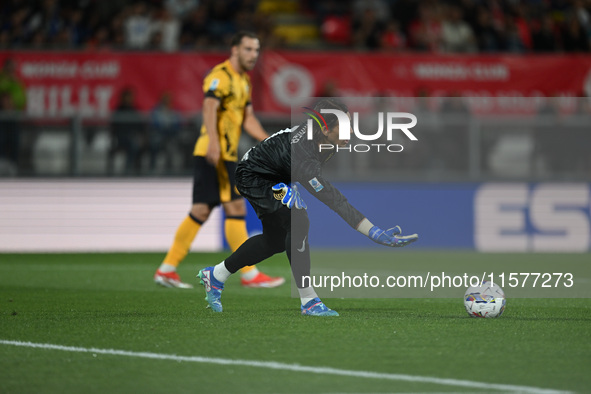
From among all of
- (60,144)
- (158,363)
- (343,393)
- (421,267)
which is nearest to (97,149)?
(60,144)

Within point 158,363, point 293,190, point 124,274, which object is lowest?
point 124,274

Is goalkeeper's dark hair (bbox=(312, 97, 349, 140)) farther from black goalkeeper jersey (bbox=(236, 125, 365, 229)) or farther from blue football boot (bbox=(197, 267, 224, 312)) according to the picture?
blue football boot (bbox=(197, 267, 224, 312))

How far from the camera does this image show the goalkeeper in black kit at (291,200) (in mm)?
6977

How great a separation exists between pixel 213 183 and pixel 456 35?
10.3 meters

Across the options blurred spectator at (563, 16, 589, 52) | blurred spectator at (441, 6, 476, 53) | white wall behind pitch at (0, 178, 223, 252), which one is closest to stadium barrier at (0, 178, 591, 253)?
white wall behind pitch at (0, 178, 223, 252)

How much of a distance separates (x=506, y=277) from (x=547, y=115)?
17.3ft

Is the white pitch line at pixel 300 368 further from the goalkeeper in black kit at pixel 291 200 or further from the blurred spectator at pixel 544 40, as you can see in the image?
the blurred spectator at pixel 544 40

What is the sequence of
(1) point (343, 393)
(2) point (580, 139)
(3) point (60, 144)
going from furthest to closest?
1. (2) point (580, 139)
2. (3) point (60, 144)
3. (1) point (343, 393)

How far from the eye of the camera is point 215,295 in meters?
7.55

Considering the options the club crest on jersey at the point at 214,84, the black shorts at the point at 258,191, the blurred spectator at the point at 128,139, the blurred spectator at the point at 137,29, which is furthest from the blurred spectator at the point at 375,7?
the black shorts at the point at 258,191

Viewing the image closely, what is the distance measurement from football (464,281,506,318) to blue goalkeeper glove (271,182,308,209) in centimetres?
134

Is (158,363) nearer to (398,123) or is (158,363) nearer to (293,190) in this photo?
(293,190)

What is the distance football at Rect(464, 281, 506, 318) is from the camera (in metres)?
7.12

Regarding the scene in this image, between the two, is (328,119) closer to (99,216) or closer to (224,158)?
(224,158)
